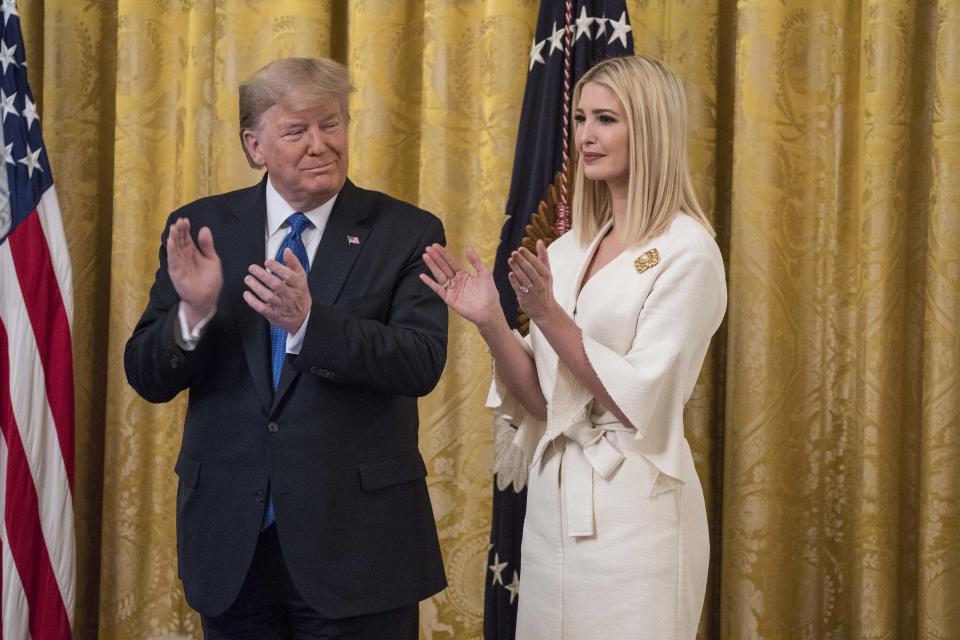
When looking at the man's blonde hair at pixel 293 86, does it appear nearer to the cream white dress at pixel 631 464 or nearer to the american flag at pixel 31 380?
the cream white dress at pixel 631 464

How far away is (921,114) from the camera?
3268mm

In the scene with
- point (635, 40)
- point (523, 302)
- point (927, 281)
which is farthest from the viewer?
point (635, 40)

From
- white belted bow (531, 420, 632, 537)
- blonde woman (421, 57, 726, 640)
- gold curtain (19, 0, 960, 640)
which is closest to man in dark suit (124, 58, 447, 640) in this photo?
blonde woman (421, 57, 726, 640)

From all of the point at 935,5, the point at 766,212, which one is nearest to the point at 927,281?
the point at 766,212

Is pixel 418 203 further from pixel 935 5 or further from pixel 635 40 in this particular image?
pixel 935 5

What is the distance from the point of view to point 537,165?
3051 millimetres

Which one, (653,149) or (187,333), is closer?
(187,333)

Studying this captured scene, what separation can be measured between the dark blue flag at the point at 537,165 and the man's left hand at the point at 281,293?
49.6 inches

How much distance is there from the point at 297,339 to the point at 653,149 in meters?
0.92

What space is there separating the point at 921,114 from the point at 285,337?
224cm

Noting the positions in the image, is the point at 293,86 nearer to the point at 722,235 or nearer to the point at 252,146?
the point at 252,146

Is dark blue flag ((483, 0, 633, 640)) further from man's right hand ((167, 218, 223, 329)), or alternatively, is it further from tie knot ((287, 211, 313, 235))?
man's right hand ((167, 218, 223, 329))

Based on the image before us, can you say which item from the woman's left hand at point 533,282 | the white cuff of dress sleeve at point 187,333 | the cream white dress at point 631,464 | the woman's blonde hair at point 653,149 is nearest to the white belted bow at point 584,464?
the cream white dress at point 631,464

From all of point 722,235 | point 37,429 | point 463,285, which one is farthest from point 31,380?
point 722,235
